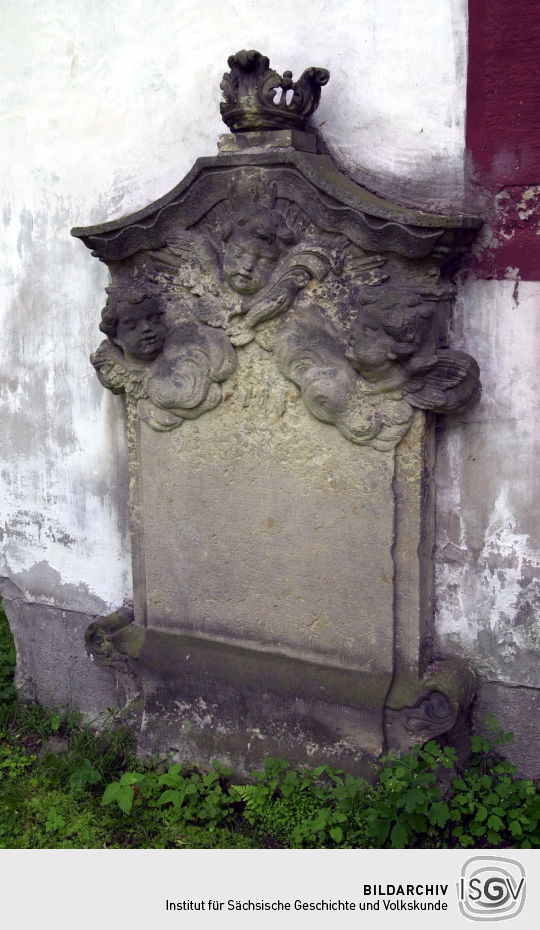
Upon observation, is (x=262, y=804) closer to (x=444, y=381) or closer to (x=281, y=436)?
(x=281, y=436)

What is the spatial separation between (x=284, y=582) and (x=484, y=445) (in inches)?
35.7

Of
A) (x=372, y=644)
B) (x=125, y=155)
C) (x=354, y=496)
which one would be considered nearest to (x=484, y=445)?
(x=354, y=496)

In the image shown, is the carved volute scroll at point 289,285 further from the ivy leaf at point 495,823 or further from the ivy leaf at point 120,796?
the ivy leaf at point 120,796

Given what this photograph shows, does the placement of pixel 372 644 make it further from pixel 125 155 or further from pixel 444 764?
pixel 125 155

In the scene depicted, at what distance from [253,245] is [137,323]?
0.58 m

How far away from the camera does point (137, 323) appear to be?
11.2 ft

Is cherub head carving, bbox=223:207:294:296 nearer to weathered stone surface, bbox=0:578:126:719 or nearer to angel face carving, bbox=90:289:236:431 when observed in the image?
angel face carving, bbox=90:289:236:431

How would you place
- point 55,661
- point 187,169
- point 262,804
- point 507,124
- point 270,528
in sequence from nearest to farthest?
point 507,124 → point 262,804 → point 270,528 → point 187,169 → point 55,661

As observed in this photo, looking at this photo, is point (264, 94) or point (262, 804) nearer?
point (264, 94)

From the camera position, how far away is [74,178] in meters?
3.79

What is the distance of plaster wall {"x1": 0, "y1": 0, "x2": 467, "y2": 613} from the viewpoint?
302 centimetres

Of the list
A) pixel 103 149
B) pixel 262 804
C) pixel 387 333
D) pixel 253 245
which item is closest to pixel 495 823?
pixel 262 804

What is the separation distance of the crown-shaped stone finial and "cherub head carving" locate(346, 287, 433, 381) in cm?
72

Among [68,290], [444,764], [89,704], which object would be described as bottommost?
[89,704]
